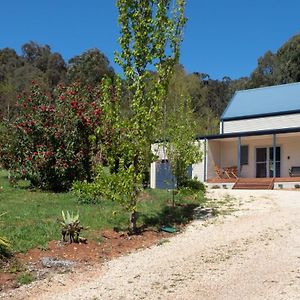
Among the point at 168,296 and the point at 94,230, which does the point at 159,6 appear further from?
the point at 168,296

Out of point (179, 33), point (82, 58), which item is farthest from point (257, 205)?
point (82, 58)

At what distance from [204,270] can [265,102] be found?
21479 millimetres

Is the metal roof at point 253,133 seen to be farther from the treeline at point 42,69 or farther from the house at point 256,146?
the treeline at point 42,69

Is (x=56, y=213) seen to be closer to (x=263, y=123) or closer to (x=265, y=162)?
(x=265, y=162)

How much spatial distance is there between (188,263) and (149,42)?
5718 millimetres

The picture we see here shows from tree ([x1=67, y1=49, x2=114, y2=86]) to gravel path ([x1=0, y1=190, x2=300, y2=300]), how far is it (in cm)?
4775

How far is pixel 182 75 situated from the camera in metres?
56.2

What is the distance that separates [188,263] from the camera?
30.6 feet

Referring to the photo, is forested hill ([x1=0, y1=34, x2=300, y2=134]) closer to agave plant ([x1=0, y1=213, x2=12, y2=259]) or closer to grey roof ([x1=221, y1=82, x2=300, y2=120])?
grey roof ([x1=221, y1=82, x2=300, y2=120])

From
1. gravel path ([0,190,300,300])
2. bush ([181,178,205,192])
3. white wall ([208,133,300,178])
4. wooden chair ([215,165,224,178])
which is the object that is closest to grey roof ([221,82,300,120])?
white wall ([208,133,300,178])

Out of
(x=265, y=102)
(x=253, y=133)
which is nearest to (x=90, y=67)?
(x=265, y=102)

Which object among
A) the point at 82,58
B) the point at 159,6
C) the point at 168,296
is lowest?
the point at 168,296

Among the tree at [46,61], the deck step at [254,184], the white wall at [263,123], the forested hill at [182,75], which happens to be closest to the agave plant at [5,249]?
the deck step at [254,184]

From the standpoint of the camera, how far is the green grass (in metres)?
10.4
